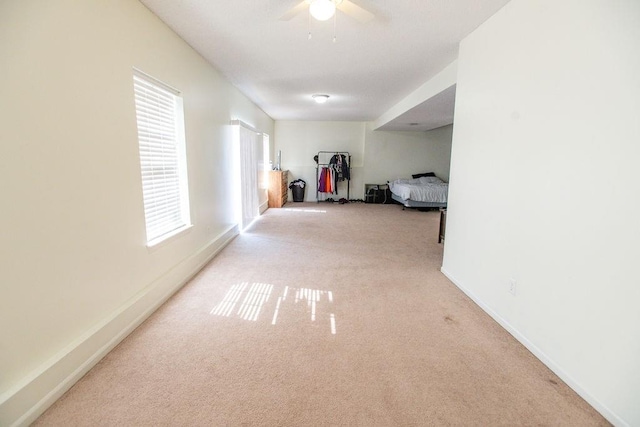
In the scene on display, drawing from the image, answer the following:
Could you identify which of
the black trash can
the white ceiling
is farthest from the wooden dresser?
the white ceiling

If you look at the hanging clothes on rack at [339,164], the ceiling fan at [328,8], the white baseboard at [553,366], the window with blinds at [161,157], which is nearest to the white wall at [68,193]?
the window with blinds at [161,157]

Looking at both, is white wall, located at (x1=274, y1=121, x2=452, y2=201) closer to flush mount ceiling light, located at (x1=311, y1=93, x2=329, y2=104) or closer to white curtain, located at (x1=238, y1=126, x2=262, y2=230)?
white curtain, located at (x1=238, y1=126, x2=262, y2=230)

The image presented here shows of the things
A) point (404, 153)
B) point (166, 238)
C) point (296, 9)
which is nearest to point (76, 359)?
point (166, 238)

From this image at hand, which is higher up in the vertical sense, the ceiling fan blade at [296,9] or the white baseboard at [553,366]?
the ceiling fan blade at [296,9]

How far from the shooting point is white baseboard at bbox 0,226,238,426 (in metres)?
1.32

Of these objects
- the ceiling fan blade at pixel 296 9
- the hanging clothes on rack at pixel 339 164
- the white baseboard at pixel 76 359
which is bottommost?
the white baseboard at pixel 76 359

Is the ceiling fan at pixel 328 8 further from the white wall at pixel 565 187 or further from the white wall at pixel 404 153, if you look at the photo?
the white wall at pixel 404 153

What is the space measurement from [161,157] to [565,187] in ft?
9.69

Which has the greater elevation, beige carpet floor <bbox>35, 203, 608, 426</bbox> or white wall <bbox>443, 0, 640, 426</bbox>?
white wall <bbox>443, 0, 640, 426</bbox>

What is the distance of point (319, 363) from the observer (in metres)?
1.81

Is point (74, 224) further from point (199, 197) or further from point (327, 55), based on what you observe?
point (327, 55)

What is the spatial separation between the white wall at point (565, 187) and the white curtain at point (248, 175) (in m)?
3.47

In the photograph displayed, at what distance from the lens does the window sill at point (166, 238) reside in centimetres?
241

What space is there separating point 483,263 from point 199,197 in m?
2.88
